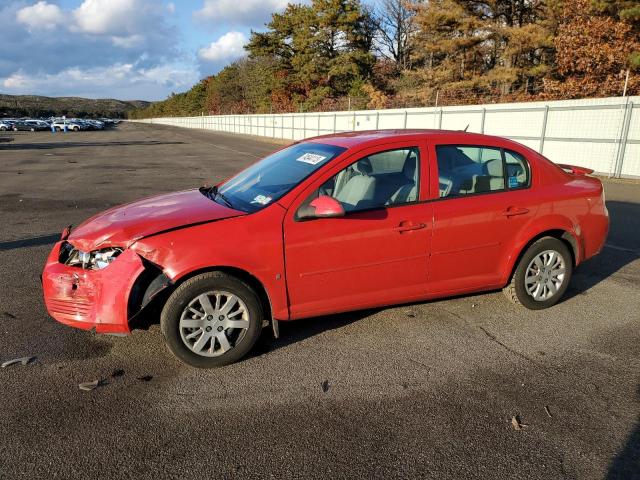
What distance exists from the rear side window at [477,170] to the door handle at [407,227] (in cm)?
37

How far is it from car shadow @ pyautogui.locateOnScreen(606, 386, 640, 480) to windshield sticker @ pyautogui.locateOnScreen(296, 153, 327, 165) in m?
2.71

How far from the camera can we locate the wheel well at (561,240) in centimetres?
446

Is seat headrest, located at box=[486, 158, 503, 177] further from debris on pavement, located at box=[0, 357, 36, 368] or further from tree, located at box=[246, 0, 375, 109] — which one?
tree, located at box=[246, 0, 375, 109]

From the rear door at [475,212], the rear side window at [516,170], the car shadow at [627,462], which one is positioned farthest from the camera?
the rear side window at [516,170]

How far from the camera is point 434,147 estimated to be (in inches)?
161

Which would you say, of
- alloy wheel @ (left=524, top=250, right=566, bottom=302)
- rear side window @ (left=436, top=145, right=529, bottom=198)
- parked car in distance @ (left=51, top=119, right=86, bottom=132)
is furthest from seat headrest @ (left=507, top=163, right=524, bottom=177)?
parked car in distance @ (left=51, top=119, right=86, bottom=132)

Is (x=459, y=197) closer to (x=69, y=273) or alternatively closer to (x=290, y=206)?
(x=290, y=206)

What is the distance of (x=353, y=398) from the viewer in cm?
316

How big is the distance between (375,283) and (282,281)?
78 cm

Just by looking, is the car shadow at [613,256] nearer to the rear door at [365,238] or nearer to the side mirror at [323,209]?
the rear door at [365,238]

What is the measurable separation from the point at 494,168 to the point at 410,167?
859 mm

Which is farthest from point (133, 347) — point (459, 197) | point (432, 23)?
point (432, 23)

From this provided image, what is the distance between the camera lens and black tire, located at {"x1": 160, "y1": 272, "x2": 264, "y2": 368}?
334 centimetres

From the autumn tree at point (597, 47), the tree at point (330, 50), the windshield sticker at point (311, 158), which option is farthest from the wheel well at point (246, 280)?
the tree at point (330, 50)
